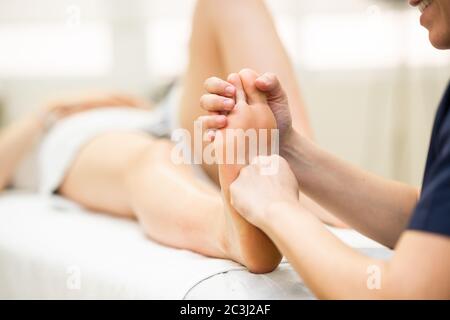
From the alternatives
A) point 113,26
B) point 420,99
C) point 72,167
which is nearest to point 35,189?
point 72,167

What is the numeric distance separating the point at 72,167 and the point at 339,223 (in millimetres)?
761

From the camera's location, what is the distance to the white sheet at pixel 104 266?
780 mm

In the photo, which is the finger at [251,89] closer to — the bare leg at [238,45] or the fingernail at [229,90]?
the fingernail at [229,90]

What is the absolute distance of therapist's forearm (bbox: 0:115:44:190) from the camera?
1.69 meters

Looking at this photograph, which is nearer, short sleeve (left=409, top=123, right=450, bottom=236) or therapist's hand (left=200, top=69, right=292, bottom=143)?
short sleeve (left=409, top=123, right=450, bottom=236)

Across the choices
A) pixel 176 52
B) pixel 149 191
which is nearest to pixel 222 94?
pixel 149 191

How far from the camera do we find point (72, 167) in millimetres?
1473

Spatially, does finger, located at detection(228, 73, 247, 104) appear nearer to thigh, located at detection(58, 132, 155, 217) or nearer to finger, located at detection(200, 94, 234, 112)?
finger, located at detection(200, 94, 234, 112)

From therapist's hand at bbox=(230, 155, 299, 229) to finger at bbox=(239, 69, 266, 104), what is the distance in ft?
Result: 0.28

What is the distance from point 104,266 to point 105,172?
0.40m

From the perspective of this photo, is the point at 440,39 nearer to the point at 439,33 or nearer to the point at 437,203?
the point at 439,33

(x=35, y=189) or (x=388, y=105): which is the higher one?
(x=388, y=105)

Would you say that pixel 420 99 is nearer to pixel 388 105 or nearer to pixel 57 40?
pixel 388 105

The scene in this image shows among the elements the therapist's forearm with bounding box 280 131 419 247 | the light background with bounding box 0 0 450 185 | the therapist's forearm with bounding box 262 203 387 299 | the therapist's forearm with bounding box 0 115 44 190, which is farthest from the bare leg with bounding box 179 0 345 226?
the light background with bounding box 0 0 450 185
